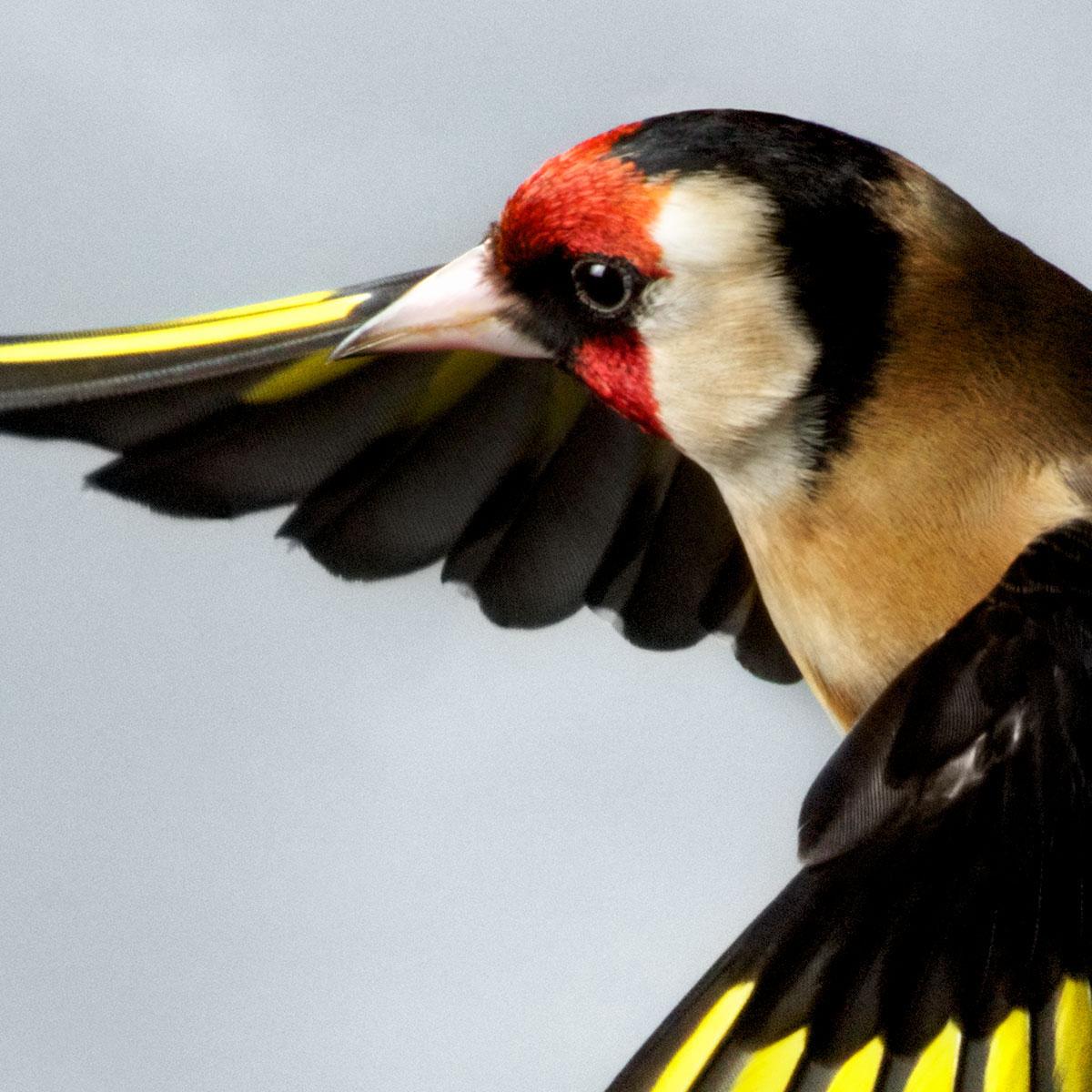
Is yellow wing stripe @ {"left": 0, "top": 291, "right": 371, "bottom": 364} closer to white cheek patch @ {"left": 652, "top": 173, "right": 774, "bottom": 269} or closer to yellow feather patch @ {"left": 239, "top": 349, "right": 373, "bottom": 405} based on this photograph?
yellow feather patch @ {"left": 239, "top": 349, "right": 373, "bottom": 405}

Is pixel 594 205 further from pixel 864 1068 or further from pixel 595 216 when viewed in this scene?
pixel 864 1068

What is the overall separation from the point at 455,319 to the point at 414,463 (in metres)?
0.17

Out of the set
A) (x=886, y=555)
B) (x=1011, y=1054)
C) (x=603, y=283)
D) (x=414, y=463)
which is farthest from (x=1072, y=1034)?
(x=414, y=463)

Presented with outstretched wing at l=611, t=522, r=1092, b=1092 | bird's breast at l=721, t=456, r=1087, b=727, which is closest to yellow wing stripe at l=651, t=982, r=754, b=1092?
outstretched wing at l=611, t=522, r=1092, b=1092

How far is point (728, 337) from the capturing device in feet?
2.05

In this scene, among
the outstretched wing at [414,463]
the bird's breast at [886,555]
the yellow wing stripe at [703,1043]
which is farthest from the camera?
the outstretched wing at [414,463]

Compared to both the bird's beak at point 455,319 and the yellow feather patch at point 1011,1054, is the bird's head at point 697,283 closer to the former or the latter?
the bird's beak at point 455,319

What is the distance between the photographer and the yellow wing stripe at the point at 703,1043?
0.50 meters

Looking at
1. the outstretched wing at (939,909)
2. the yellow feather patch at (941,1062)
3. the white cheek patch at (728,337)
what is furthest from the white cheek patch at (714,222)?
the yellow feather patch at (941,1062)

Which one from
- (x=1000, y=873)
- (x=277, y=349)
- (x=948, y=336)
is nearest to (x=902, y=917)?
(x=1000, y=873)

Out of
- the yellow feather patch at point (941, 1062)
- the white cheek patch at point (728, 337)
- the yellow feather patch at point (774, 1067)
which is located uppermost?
the white cheek patch at point (728, 337)

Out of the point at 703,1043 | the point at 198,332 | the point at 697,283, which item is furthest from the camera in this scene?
the point at 198,332

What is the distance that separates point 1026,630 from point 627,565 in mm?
326

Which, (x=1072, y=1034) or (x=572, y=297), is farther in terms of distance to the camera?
(x=572, y=297)
